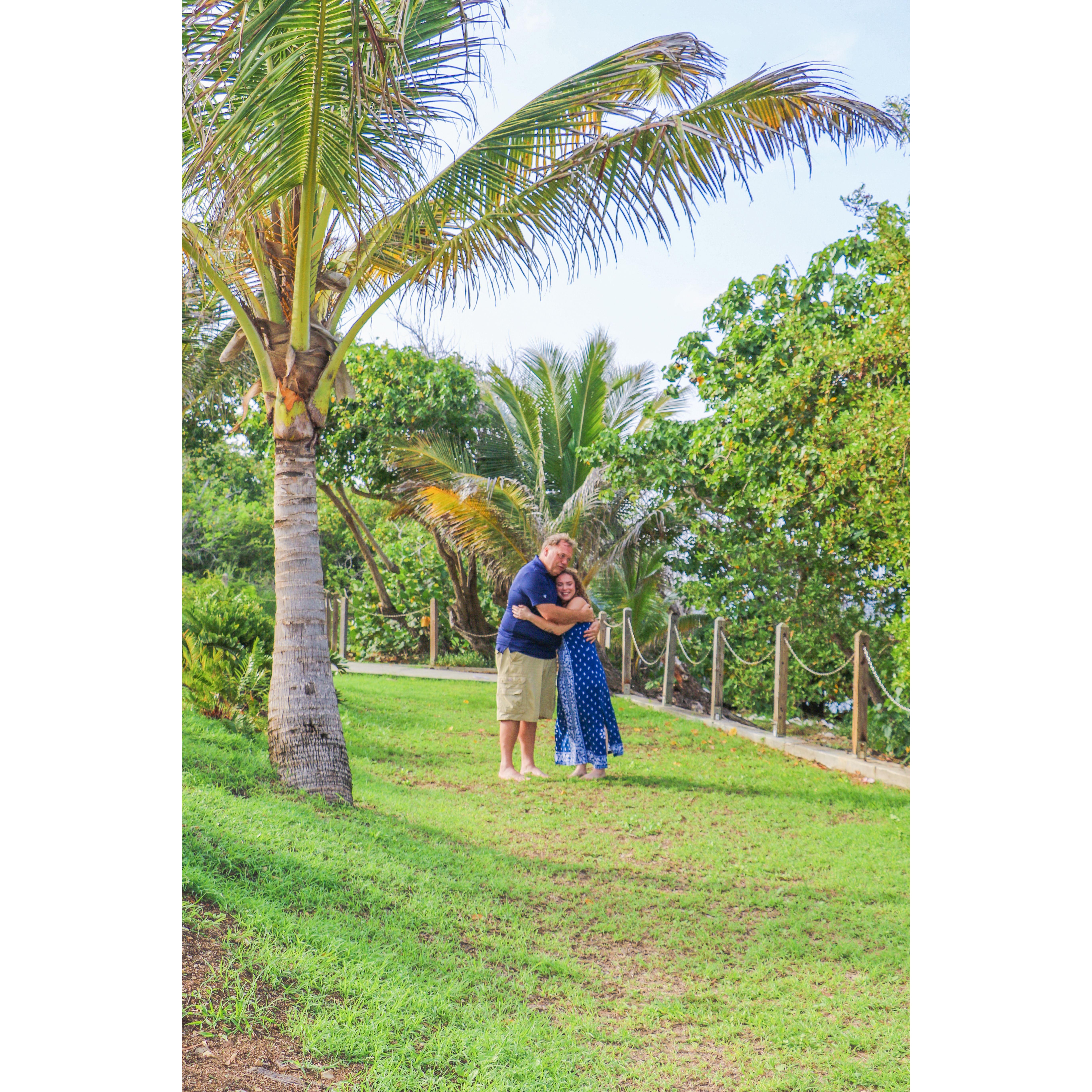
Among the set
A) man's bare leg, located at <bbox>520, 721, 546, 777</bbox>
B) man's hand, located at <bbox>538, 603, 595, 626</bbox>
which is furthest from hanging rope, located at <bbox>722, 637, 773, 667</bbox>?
man's hand, located at <bbox>538, 603, 595, 626</bbox>

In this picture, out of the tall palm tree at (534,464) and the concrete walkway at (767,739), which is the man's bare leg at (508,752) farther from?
the tall palm tree at (534,464)

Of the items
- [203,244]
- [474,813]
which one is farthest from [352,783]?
[203,244]

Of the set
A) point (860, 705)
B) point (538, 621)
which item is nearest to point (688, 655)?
point (860, 705)

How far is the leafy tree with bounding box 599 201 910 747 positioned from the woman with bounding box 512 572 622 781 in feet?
6.07

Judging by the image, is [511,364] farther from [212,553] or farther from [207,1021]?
[207,1021]

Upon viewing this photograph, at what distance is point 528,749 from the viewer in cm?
572

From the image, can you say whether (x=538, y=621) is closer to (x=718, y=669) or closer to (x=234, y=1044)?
(x=234, y=1044)

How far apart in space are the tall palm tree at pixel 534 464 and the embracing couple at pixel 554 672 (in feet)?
12.9

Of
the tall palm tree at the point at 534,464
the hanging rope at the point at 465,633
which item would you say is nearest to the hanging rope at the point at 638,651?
the tall palm tree at the point at 534,464

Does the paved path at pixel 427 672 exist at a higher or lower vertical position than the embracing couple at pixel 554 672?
A: lower

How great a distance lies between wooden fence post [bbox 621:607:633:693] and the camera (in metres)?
10.0

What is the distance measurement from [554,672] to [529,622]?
411 millimetres

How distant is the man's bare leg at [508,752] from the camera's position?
5.68 meters

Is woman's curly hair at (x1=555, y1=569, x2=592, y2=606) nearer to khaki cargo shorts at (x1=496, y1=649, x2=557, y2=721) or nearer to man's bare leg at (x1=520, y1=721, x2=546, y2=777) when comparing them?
khaki cargo shorts at (x1=496, y1=649, x2=557, y2=721)
